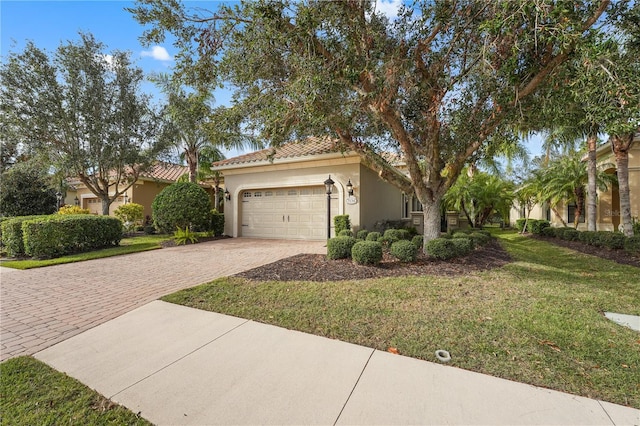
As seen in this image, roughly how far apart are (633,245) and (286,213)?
11852 mm

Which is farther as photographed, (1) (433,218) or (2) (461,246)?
(1) (433,218)

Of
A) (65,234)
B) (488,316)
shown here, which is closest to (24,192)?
(65,234)

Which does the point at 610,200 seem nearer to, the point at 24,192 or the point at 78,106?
the point at 78,106

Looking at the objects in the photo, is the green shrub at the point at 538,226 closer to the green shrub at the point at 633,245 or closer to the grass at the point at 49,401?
the green shrub at the point at 633,245

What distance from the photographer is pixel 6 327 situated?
3738 mm

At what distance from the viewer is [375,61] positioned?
19.0 ft

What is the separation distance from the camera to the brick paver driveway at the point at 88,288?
3617 millimetres

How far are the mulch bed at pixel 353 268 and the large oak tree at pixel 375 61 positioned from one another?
2347 millimetres

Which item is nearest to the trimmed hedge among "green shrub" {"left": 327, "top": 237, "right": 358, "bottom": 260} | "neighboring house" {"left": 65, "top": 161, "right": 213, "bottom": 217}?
"neighboring house" {"left": 65, "top": 161, "right": 213, "bottom": 217}

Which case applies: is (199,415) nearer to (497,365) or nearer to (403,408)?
(403,408)

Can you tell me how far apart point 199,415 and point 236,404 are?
0.28 m

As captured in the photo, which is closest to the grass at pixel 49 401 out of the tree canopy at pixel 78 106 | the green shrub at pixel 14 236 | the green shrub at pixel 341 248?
the green shrub at pixel 341 248

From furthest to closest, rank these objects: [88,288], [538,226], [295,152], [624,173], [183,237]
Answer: [538,226], [295,152], [183,237], [624,173], [88,288]

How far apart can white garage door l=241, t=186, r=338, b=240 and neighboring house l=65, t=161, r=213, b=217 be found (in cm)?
656
